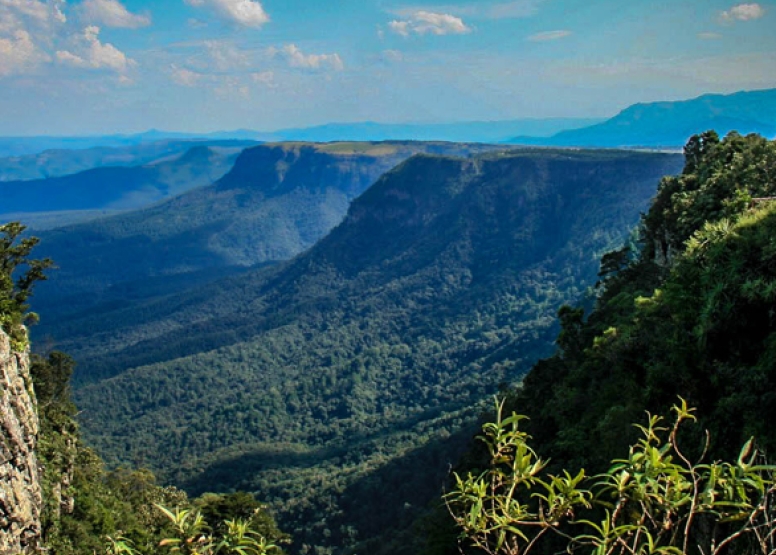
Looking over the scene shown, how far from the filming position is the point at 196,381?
333 feet

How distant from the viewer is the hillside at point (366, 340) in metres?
61.8

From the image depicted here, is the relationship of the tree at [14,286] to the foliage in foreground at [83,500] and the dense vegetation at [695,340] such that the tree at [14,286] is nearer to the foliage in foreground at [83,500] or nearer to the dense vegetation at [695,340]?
the foliage in foreground at [83,500]

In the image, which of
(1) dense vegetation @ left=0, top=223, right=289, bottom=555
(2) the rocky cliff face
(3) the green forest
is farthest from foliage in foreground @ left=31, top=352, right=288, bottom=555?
(2) the rocky cliff face

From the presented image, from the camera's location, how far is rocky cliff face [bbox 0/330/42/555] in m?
19.3

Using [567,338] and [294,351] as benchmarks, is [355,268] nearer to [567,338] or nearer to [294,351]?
[294,351]

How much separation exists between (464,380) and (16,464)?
6801 centimetres

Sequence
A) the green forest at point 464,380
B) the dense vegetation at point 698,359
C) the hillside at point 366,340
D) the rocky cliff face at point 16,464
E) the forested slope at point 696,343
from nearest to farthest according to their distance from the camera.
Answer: the green forest at point 464,380, the dense vegetation at point 698,359, the forested slope at point 696,343, the rocky cliff face at point 16,464, the hillside at point 366,340

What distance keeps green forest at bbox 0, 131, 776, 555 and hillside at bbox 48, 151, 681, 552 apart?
0.47 metres

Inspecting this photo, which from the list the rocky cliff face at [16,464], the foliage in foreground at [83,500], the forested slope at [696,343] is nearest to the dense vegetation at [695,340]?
the forested slope at [696,343]

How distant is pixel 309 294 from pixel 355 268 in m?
14.2

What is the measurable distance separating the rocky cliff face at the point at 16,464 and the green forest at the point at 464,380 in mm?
1742

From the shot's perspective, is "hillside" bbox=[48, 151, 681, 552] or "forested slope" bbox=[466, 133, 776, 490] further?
"hillside" bbox=[48, 151, 681, 552]

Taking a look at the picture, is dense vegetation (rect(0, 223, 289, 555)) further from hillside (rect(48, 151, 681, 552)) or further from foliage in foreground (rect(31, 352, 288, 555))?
hillside (rect(48, 151, 681, 552))

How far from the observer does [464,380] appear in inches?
3297
